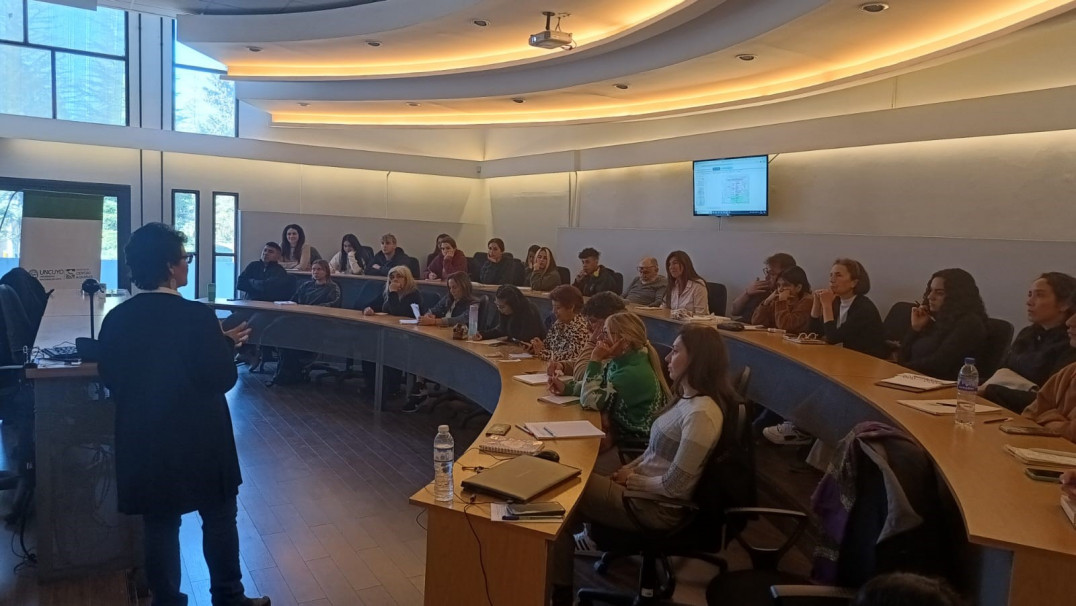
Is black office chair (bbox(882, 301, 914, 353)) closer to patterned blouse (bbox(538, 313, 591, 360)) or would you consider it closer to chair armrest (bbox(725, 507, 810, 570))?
patterned blouse (bbox(538, 313, 591, 360))

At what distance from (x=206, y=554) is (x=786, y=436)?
4105 mm

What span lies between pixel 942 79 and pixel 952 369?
3.07 m

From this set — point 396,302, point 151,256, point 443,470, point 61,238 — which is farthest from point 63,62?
point 443,470

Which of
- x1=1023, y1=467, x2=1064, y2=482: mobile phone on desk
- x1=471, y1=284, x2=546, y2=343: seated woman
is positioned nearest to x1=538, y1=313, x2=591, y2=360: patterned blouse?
x1=471, y1=284, x2=546, y2=343: seated woman

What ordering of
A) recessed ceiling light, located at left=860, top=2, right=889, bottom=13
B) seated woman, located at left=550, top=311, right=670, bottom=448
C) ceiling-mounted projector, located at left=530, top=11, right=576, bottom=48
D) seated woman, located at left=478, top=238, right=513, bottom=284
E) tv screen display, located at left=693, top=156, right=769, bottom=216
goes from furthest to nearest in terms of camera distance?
seated woman, located at left=478, top=238, right=513, bottom=284
tv screen display, located at left=693, top=156, right=769, bottom=216
ceiling-mounted projector, located at left=530, top=11, right=576, bottom=48
recessed ceiling light, located at left=860, top=2, right=889, bottom=13
seated woman, located at left=550, top=311, right=670, bottom=448

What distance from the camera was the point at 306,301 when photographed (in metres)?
7.86

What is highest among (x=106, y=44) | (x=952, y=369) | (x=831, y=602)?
(x=106, y=44)

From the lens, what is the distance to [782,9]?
4.95m

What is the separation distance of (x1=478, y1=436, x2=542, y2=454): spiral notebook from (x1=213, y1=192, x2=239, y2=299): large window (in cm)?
895

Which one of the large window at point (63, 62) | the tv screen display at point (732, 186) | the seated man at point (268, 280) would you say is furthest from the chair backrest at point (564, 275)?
the large window at point (63, 62)

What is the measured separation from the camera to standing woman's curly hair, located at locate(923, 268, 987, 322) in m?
4.44

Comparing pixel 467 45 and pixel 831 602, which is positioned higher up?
pixel 467 45

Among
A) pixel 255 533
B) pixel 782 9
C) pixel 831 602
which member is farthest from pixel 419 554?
pixel 782 9

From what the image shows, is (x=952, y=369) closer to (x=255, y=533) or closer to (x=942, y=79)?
(x=942, y=79)
